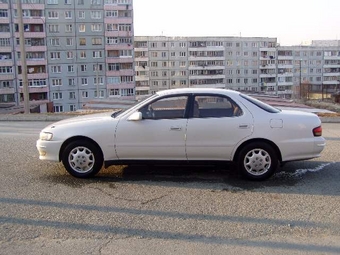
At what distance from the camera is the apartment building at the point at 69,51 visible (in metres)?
61.9

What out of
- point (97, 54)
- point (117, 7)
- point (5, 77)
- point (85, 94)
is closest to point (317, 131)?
point (85, 94)

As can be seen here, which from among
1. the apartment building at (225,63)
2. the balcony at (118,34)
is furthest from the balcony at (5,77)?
the apartment building at (225,63)

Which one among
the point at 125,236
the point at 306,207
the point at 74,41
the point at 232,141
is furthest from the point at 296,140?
the point at 74,41

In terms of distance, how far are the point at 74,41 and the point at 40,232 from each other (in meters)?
65.6

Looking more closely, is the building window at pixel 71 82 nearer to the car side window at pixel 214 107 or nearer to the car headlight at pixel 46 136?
the car headlight at pixel 46 136

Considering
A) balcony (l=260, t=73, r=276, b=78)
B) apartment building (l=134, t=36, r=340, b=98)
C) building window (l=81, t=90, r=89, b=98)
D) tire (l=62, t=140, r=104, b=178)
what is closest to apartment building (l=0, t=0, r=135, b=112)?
building window (l=81, t=90, r=89, b=98)

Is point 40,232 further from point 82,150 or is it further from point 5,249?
point 82,150

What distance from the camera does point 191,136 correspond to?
17.5 ft

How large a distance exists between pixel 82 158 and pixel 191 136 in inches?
69.3

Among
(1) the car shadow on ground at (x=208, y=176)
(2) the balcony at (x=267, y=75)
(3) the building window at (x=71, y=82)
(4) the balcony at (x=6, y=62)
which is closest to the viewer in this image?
(1) the car shadow on ground at (x=208, y=176)

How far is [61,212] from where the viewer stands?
4.16 m

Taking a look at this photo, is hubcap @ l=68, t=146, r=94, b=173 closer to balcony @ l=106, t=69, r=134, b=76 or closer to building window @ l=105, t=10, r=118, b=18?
balcony @ l=106, t=69, r=134, b=76

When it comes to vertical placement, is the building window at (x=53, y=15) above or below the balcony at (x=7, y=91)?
above

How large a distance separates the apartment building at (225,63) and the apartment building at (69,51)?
1831 centimetres
